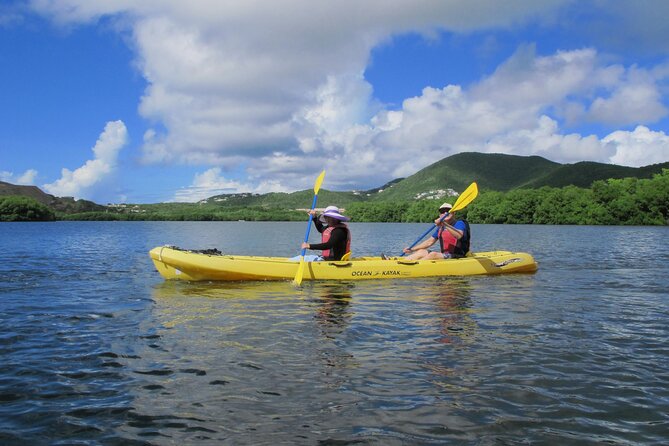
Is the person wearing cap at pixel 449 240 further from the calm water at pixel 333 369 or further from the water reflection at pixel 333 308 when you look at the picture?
the calm water at pixel 333 369

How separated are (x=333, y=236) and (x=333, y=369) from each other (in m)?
8.36

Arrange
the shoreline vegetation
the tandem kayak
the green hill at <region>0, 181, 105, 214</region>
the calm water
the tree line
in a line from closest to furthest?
1. the calm water
2. the tandem kayak
3. the tree line
4. the shoreline vegetation
5. the green hill at <region>0, 181, 105, 214</region>

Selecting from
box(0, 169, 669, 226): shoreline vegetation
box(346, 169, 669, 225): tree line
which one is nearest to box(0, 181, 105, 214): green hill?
box(0, 169, 669, 226): shoreline vegetation

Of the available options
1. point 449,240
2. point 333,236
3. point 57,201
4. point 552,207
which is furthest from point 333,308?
point 57,201

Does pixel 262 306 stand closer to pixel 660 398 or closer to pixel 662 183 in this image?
pixel 660 398

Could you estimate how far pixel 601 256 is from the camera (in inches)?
1038

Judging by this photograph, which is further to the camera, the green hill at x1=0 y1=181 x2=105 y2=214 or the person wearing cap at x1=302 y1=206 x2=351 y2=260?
the green hill at x1=0 y1=181 x2=105 y2=214

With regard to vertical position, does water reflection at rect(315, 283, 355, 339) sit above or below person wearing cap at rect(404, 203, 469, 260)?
below

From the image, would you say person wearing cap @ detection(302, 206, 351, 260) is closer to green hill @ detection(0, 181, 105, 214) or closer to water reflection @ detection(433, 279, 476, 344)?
water reflection @ detection(433, 279, 476, 344)

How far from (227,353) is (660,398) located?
5.63 metres

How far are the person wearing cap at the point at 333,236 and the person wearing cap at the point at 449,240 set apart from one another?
2.70 metres

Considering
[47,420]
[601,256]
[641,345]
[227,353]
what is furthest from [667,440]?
[601,256]

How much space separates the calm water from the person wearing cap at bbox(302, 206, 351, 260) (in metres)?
2.32

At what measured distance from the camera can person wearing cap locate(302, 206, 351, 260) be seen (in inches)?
570
